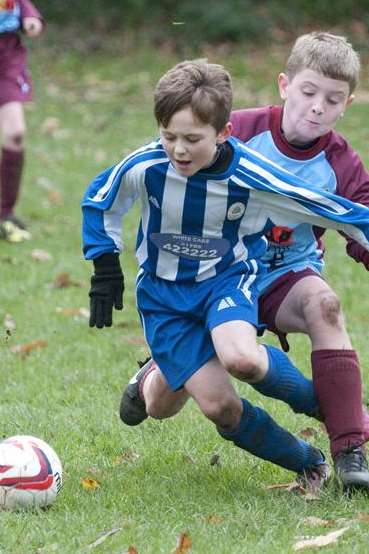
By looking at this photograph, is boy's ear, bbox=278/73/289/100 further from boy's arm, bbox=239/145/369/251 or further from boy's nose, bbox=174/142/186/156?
boy's nose, bbox=174/142/186/156

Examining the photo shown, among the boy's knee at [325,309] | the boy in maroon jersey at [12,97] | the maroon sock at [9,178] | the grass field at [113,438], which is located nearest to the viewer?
the grass field at [113,438]

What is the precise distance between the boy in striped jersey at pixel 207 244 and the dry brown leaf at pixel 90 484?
453mm

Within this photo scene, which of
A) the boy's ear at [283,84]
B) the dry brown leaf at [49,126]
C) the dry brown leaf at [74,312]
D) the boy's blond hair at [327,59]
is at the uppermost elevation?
the boy's blond hair at [327,59]

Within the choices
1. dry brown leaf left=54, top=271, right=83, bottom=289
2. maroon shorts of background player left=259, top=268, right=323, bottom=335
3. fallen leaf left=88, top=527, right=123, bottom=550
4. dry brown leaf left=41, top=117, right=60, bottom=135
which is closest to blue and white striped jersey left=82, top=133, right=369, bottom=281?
maroon shorts of background player left=259, top=268, right=323, bottom=335

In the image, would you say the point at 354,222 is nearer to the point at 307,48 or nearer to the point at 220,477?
the point at 307,48

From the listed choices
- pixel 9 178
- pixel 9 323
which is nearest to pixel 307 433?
pixel 9 323

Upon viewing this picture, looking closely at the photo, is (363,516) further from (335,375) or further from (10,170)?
(10,170)

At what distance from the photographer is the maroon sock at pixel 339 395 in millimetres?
4340

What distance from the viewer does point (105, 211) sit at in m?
4.31

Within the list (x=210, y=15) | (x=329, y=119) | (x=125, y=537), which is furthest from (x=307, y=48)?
(x=210, y=15)

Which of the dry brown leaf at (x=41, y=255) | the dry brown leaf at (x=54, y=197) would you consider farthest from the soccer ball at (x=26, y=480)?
the dry brown leaf at (x=54, y=197)

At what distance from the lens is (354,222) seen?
425cm

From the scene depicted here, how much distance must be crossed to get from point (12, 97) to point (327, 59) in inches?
184

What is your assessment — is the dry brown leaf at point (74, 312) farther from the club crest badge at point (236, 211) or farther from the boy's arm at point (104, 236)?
the club crest badge at point (236, 211)
